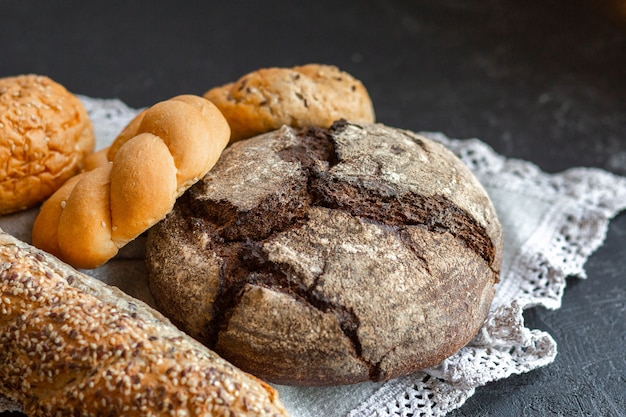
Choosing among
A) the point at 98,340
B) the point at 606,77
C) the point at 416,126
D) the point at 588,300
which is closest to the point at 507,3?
the point at 606,77

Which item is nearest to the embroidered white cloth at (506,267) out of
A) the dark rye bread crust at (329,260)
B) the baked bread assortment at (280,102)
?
the dark rye bread crust at (329,260)

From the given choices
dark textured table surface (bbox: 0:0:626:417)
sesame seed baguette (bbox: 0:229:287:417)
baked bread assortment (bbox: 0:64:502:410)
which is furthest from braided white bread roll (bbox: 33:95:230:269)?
dark textured table surface (bbox: 0:0:626:417)

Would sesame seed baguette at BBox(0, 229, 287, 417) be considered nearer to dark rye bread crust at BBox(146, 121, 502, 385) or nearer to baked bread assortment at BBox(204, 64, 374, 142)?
dark rye bread crust at BBox(146, 121, 502, 385)

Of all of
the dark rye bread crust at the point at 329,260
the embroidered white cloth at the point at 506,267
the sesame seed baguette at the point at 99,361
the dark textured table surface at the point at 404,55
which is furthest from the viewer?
the dark textured table surface at the point at 404,55

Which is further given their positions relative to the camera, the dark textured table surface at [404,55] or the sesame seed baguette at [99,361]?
the dark textured table surface at [404,55]

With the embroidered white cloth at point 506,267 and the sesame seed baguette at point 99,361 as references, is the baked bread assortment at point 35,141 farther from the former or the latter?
the sesame seed baguette at point 99,361

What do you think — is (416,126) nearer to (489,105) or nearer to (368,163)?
(489,105)
